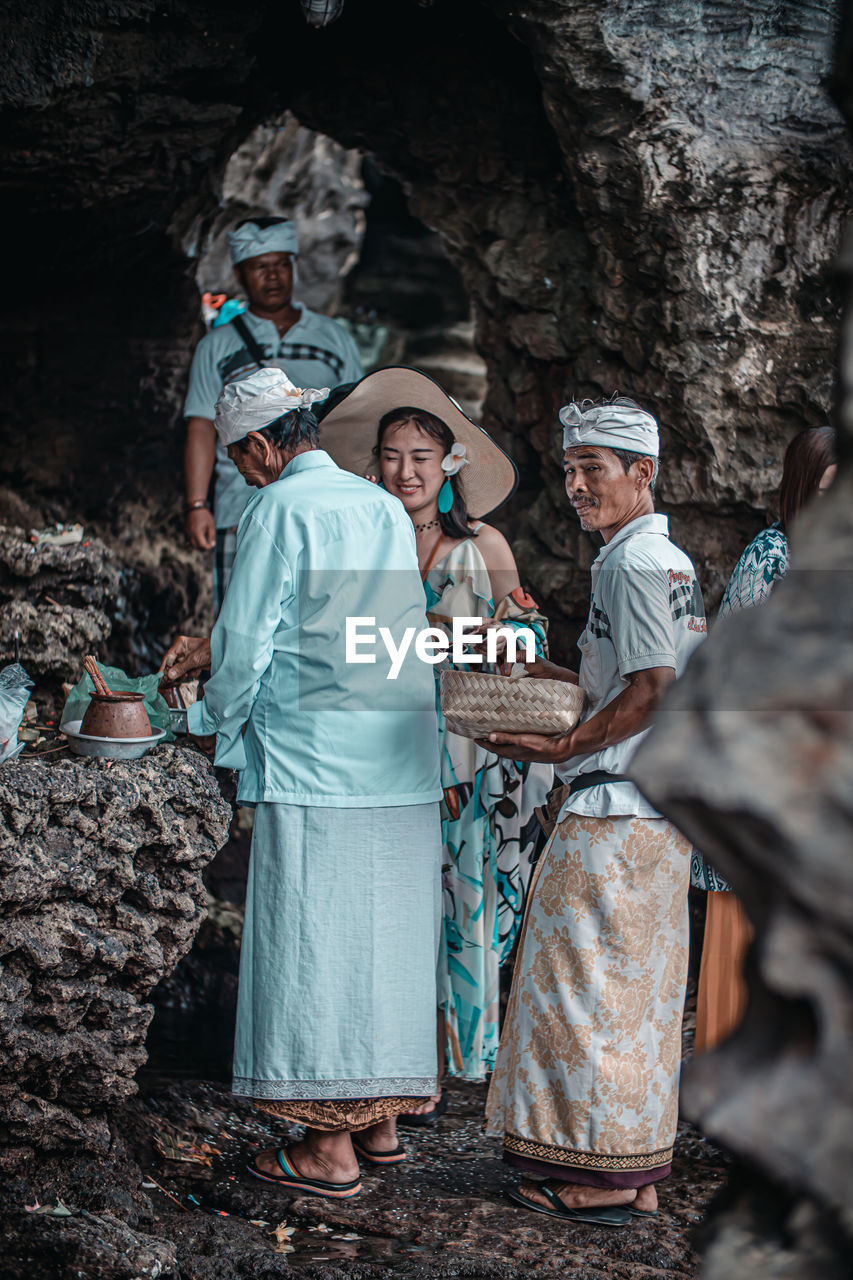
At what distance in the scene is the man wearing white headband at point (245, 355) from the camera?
5.07 meters

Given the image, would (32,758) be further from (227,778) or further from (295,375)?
(295,375)

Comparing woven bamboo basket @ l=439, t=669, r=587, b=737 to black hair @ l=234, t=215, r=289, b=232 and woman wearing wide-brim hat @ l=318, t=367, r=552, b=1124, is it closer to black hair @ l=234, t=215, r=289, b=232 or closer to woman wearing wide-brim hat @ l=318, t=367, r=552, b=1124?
woman wearing wide-brim hat @ l=318, t=367, r=552, b=1124

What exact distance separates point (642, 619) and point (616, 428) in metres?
0.55

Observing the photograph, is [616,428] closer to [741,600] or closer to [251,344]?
[741,600]

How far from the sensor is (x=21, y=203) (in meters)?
5.00

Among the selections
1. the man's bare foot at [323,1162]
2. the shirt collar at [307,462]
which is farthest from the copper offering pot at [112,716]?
the man's bare foot at [323,1162]

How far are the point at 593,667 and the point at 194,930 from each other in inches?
51.7

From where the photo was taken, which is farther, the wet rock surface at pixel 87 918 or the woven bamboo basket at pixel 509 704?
the woven bamboo basket at pixel 509 704

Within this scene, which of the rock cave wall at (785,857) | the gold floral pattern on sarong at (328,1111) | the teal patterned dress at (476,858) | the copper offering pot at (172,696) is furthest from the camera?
the teal patterned dress at (476,858)

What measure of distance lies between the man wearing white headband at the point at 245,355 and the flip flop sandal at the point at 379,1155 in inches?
97.2

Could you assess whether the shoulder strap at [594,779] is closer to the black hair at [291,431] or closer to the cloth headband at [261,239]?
the black hair at [291,431]

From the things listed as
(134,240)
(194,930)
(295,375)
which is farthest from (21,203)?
(194,930)

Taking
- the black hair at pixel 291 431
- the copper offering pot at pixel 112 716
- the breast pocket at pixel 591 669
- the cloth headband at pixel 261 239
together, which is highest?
the cloth headband at pixel 261 239

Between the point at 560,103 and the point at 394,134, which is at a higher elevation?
the point at 394,134
